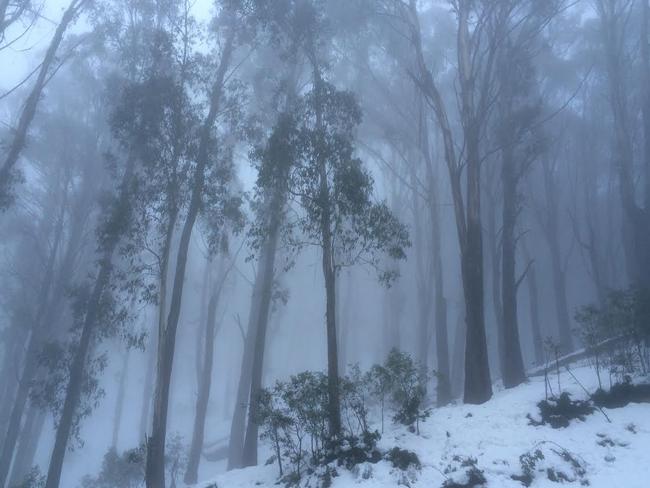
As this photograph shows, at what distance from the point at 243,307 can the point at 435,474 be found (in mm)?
45724

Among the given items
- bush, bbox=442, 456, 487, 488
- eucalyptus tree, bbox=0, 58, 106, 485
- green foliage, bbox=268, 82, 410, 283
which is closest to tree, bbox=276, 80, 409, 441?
green foliage, bbox=268, 82, 410, 283

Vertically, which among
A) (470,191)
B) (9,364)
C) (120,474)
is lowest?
(120,474)

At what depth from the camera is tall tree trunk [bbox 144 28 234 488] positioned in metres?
10.7

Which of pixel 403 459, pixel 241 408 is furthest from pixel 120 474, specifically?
pixel 403 459

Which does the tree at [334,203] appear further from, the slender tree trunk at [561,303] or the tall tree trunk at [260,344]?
the slender tree trunk at [561,303]

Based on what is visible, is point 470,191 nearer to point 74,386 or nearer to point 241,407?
point 241,407

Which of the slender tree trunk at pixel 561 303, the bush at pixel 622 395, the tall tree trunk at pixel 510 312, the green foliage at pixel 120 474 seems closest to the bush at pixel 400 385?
the bush at pixel 622 395

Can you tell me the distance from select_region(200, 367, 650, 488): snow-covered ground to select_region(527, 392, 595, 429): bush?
0.16 m

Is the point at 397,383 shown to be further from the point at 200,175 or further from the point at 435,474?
the point at 200,175

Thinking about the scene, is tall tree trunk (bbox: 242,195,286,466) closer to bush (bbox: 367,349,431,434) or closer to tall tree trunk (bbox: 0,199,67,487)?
bush (bbox: 367,349,431,434)

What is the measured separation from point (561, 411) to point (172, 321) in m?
8.78

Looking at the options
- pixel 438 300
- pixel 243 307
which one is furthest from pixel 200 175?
pixel 243 307

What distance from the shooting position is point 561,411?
32.1 ft

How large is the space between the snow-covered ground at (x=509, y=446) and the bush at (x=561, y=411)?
16cm
